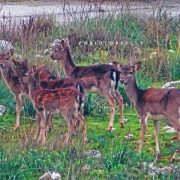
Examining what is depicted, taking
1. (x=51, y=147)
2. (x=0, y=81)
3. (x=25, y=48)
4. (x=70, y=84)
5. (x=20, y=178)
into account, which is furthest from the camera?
(x=25, y=48)

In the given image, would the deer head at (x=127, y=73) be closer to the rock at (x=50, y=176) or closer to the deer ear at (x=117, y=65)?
the deer ear at (x=117, y=65)

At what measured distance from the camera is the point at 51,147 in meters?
9.75

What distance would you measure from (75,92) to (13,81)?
1940 mm

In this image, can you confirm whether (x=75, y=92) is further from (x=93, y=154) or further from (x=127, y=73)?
(x=93, y=154)

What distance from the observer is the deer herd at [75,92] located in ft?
34.8

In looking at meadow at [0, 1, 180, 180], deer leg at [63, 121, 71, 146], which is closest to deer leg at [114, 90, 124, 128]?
meadow at [0, 1, 180, 180]

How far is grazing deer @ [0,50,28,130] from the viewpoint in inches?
477

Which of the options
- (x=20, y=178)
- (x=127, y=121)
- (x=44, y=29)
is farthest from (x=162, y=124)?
(x=44, y=29)

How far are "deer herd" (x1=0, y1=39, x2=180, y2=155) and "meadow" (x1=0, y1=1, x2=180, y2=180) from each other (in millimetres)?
225

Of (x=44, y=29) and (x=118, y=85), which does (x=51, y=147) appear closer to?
(x=118, y=85)

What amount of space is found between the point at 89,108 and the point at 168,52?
400 cm

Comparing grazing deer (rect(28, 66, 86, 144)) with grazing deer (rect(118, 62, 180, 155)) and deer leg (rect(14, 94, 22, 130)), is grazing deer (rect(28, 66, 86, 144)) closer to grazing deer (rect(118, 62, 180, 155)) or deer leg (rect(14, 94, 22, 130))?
deer leg (rect(14, 94, 22, 130))

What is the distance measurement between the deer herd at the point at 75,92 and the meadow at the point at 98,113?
0.23 metres

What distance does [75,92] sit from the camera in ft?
35.5
